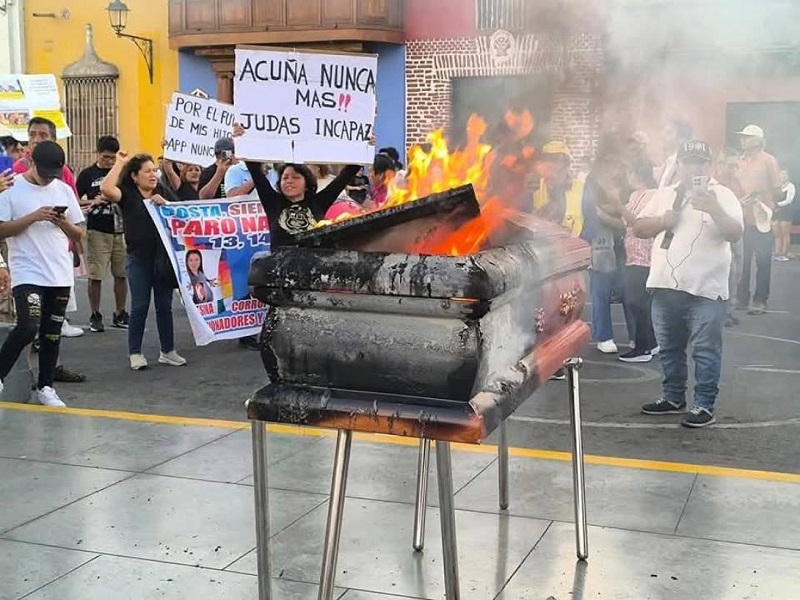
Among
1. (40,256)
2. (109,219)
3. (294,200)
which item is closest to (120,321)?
→ (109,219)

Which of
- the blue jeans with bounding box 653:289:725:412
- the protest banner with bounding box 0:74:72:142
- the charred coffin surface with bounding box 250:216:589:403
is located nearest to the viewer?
the charred coffin surface with bounding box 250:216:589:403

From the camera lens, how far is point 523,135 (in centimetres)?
455

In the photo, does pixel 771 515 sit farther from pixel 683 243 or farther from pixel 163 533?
pixel 163 533

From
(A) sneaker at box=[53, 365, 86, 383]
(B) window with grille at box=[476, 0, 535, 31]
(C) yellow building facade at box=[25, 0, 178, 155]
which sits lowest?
(A) sneaker at box=[53, 365, 86, 383]

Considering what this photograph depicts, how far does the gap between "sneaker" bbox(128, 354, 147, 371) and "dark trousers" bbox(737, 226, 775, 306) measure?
640 centimetres

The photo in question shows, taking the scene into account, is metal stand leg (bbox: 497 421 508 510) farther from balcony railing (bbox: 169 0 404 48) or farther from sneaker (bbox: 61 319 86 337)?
balcony railing (bbox: 169 0 404 48)

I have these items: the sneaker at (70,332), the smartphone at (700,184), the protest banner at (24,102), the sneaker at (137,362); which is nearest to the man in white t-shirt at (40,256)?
the sneaker at (137,362)

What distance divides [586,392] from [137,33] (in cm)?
1586

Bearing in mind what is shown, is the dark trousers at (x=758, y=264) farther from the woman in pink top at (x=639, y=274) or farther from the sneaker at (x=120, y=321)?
the sneaker at (x=120, y=321)

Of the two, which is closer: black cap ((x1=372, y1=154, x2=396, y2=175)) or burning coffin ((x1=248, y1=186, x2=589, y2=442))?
burning coffin ((x1=248, y1=186, x2=589, y2=442))

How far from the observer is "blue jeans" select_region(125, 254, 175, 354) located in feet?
24.8

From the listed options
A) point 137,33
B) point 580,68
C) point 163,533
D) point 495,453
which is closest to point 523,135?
point 580,68

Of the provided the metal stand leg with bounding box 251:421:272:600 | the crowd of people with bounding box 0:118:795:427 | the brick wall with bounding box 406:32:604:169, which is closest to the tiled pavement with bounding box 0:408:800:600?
the metal stand leg with bounding box 251:421:272:600

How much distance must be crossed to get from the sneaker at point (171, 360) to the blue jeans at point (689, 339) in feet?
12.4
